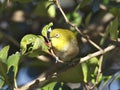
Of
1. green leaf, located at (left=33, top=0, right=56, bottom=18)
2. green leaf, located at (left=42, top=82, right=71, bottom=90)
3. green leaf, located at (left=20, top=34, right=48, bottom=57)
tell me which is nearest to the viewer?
green leaf, located at (left=20, top=34, right=48, bottom=57)

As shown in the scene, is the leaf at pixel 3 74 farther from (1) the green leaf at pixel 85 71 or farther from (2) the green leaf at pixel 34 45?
(1) the green leaf at pixel 85 71

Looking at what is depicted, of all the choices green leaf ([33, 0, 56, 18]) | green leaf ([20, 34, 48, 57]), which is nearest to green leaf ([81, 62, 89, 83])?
green leaf ([20, 34, 48, 57])

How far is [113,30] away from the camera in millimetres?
1400

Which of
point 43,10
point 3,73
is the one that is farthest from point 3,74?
point 43,10

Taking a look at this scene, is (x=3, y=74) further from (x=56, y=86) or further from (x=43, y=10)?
(x=43, y=10)

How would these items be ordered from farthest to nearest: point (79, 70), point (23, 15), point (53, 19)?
point (23, 15) < point (53, 19) < point (79, 70)

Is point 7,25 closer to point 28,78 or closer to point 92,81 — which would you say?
point 28,78

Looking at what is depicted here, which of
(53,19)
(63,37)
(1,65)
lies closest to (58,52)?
(63,37)

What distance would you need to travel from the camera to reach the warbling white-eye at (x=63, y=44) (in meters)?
1.36

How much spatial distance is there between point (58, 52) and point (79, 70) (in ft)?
0.41

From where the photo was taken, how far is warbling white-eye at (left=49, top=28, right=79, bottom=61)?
136 centimetres

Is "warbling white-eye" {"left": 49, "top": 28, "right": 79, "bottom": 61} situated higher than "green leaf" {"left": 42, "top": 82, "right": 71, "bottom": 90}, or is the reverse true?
"warbling white-eye" {"left": 49, "top": 28, "right": 79, "bottom": 61}

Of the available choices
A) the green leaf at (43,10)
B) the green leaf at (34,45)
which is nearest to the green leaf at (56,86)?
the green leaf at (34,45)

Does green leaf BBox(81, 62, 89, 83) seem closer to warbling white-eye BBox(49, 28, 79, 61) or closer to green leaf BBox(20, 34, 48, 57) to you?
warbling white-eye BBox(49, 28, 79, 61)
